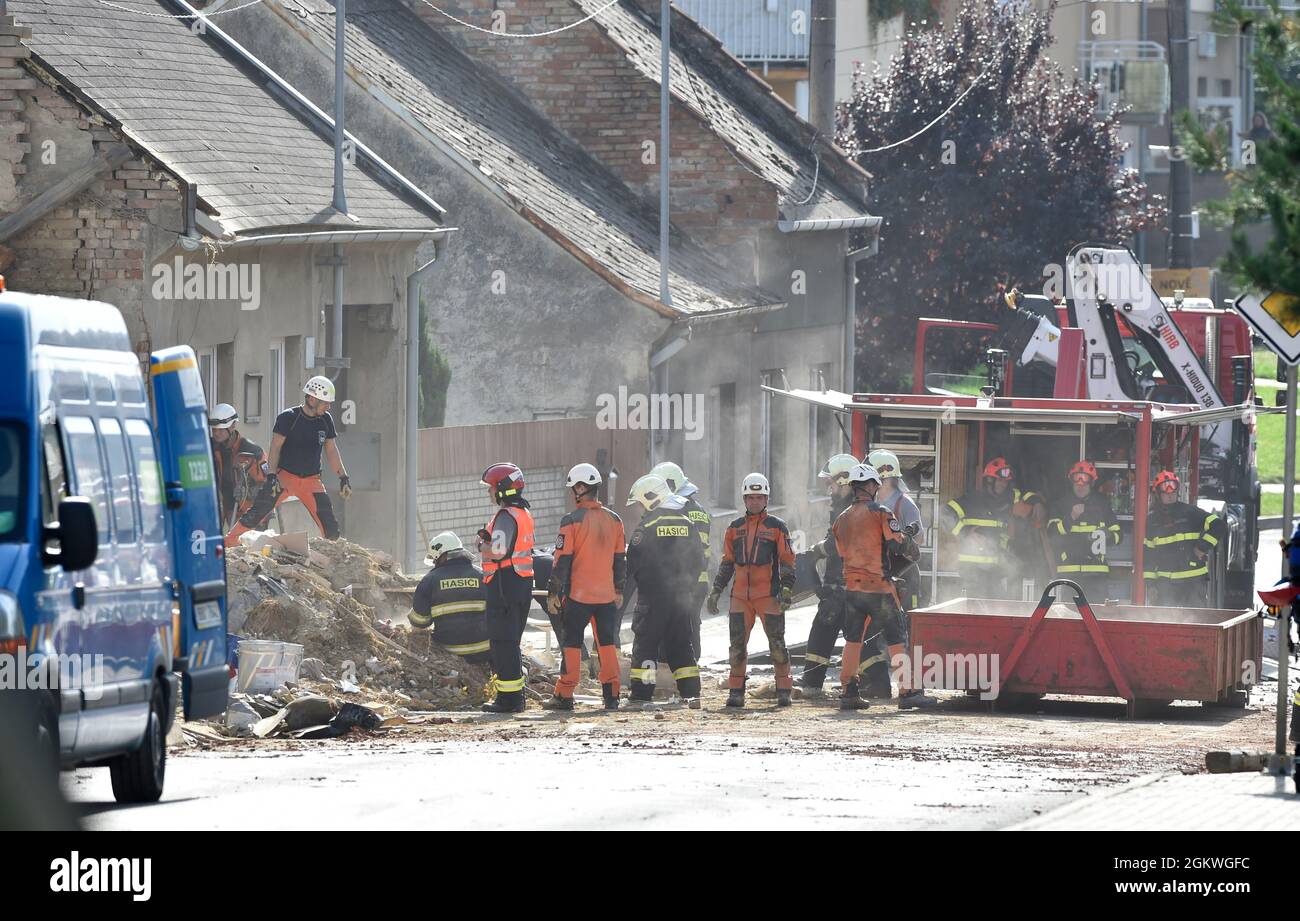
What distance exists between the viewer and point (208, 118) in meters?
21.7

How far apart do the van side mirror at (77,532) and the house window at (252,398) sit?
39.1ft

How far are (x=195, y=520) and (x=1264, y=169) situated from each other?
560cm

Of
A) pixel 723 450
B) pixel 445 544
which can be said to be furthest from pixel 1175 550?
pixel 723 450

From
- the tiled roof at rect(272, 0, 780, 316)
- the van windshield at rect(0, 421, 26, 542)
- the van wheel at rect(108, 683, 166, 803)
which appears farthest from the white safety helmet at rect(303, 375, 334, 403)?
the van windshield at rect(0, 421, 26, 542)

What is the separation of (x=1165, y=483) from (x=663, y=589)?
5929 millimetres

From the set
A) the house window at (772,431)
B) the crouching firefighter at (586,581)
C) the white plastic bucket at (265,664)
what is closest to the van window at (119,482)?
the white plastic bucket at (265,664)

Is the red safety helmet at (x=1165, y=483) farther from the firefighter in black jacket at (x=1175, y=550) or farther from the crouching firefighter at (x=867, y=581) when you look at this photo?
the crouching firefighter at (x=867, y=581)

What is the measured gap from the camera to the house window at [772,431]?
3186 centimetres

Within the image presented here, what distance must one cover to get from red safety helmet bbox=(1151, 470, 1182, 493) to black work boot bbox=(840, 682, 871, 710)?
5.14 meters

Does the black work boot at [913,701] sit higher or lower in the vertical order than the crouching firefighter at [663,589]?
lower

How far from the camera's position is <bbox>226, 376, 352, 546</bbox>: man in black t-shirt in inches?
766

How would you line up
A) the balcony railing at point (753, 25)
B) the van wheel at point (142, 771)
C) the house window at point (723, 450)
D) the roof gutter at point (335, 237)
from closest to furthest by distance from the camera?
the van wheel at point (142, 771), the roof gutter at point (335, 237), the house window at point (723, 450), the balcony railing at point (753, 25)
